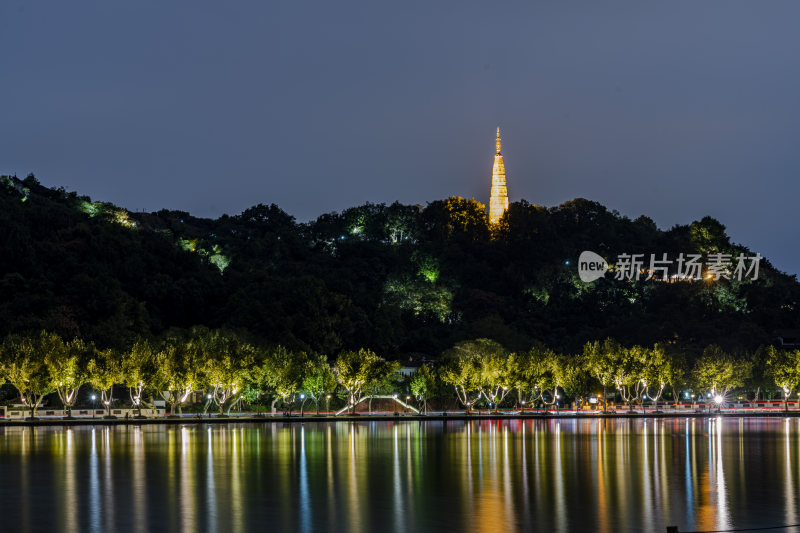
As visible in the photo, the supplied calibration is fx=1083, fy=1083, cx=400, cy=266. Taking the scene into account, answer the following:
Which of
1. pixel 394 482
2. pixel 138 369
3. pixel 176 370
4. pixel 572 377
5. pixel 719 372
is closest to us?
pixel 394 482

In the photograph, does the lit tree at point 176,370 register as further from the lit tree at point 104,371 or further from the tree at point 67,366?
the tree at point 67,366

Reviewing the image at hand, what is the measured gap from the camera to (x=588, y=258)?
146m

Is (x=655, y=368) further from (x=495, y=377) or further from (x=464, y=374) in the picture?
(x=464, y=374)

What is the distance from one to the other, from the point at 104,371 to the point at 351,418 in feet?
67.1

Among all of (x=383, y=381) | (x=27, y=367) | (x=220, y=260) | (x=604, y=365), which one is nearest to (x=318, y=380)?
(x=383, y=381)

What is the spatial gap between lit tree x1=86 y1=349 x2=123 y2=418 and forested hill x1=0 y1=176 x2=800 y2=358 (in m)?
12.2

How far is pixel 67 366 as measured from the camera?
265 ft

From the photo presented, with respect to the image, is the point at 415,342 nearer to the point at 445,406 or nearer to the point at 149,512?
the point at 445,406

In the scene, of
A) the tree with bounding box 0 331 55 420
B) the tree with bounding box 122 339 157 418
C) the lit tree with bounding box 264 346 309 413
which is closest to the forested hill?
the lit tree with bounding box 264 346 309 413

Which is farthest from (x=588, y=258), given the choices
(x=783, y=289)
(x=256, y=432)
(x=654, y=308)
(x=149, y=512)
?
(x=149, y=512)

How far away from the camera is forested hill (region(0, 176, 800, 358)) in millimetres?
108812

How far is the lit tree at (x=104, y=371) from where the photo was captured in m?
82.5

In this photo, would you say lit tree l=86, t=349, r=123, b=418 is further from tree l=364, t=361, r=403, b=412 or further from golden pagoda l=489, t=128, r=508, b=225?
golden pagoda l=489, t=128, r=508, b=225

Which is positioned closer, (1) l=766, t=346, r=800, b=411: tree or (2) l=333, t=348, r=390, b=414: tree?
(2) l=333, t=348, r=390, b=414: tree
